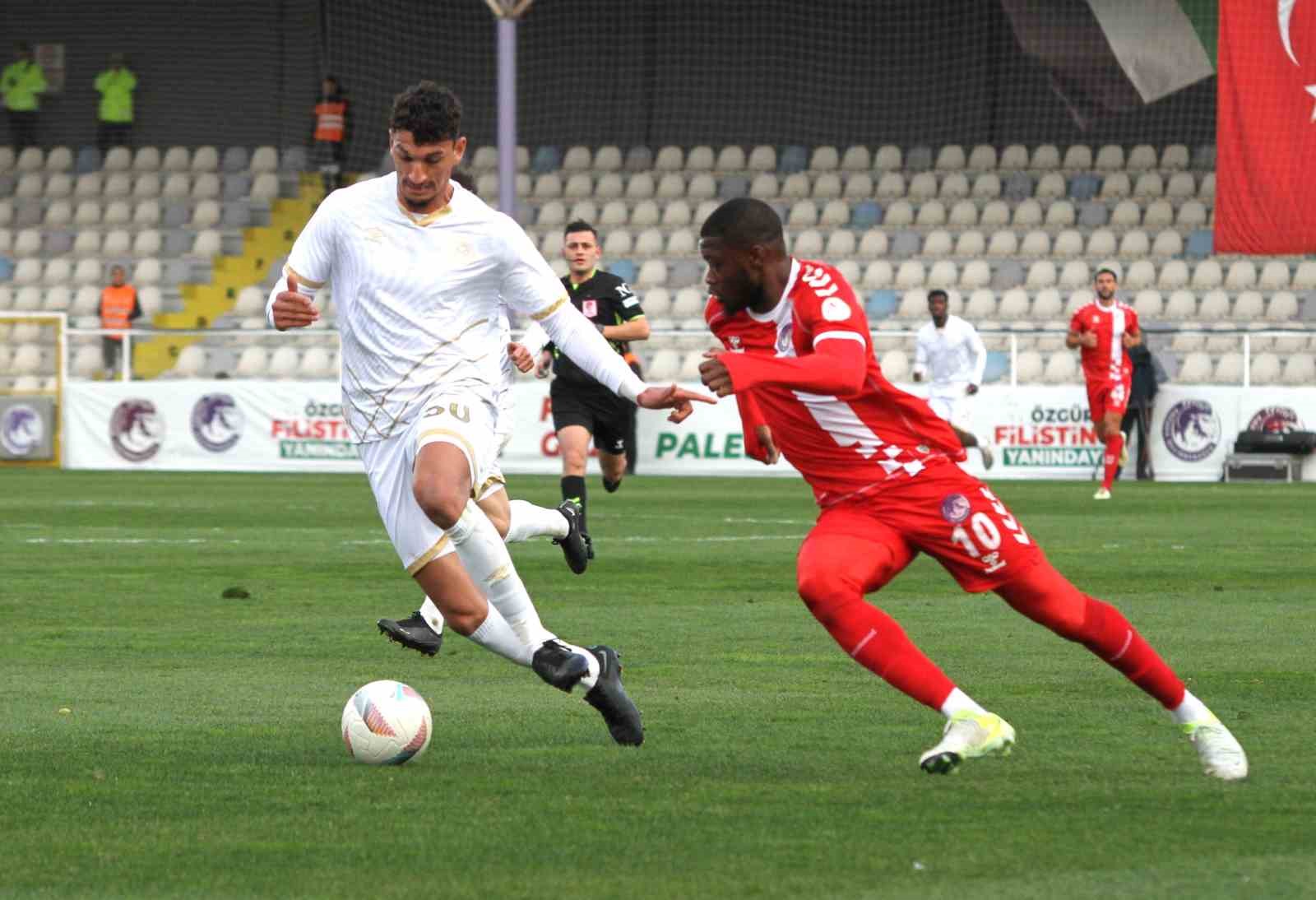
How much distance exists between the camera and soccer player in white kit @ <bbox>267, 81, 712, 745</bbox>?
20.7 ft

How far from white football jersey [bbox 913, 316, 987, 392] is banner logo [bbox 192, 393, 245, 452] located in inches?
332

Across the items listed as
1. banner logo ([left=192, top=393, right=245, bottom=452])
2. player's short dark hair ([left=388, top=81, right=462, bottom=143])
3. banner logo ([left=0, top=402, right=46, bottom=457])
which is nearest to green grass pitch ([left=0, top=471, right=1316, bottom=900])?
player's short dark hair ([left=388, top=81, right=462, bottom=143])

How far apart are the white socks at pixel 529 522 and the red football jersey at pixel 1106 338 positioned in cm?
1213

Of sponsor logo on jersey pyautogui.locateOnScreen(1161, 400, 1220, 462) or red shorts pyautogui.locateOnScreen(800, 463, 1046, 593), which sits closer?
red shorts pyautogui.locateOnScreen(800, 463, 1046, 593)

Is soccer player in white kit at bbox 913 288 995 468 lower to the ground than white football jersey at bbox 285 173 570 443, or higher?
lower

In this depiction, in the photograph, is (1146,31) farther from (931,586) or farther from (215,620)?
(215,620)

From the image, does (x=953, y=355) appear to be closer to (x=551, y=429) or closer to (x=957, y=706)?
(x=551, y=429)

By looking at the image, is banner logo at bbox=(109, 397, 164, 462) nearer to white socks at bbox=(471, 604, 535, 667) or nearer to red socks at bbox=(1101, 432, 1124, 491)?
red socks at bbox=(1101, 432, 1124, 491)

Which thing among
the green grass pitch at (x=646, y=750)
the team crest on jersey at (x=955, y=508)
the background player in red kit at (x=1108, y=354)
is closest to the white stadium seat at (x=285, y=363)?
the background player in red kit at (x=1108, y=354)

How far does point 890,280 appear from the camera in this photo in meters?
29.0

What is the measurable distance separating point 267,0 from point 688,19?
6.71 metres

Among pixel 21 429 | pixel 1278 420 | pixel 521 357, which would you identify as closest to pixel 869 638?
pixel 521 357

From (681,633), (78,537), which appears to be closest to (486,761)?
(681,633)

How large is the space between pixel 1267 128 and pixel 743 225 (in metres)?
18.5
